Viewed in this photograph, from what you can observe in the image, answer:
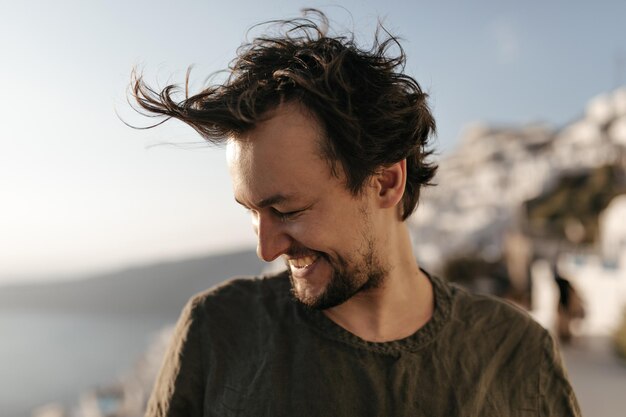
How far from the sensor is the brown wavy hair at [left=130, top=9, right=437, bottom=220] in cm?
120

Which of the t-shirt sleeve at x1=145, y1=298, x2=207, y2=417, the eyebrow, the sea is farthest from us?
the sea

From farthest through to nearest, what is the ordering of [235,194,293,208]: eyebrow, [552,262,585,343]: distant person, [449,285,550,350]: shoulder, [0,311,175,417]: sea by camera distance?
[0,311,175,417]: sea, [552,262,585,343]: distant person, [449,285,550,350]: shoulder, [235,194,293,208]: eyebrow

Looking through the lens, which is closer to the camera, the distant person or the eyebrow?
the eyebrow

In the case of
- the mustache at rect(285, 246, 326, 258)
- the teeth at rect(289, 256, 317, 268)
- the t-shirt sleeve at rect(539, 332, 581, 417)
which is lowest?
the t-shirt sleeve at rect(539, 332, 581, 417)

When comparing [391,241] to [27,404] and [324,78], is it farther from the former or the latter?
[27,404]

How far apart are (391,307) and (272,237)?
0.39m

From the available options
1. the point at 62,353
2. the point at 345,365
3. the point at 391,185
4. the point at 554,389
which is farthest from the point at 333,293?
the point at 62,353

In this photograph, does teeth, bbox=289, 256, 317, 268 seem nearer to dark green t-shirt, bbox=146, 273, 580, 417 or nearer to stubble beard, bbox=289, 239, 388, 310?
stubble beard, bbox=289, 239, 388, 310

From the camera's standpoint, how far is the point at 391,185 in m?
1.38

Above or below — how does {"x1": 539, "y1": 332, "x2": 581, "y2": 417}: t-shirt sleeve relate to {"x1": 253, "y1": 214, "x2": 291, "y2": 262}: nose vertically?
below

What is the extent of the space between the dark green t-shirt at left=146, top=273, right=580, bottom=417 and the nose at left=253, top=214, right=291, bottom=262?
0.78 feet

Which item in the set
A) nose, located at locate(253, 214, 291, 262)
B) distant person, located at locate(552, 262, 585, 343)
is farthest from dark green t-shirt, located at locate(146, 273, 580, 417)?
distant person, located at locate(552, 262, 585, 343)

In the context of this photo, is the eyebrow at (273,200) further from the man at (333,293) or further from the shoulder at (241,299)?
the shoulder at (241,299)

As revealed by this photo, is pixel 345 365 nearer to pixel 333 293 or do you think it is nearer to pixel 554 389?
pixel 333 293
